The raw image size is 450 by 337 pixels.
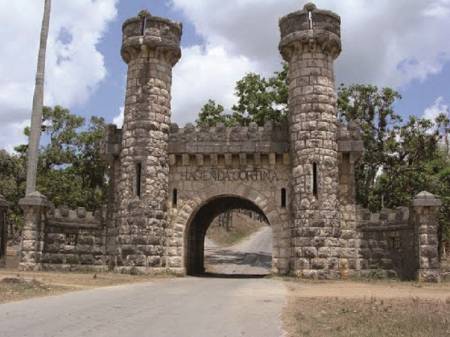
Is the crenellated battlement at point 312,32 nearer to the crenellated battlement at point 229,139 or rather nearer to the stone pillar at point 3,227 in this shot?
the crenellated battlement at point 229,139

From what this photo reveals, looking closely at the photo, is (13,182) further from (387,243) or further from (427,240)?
(427,240)

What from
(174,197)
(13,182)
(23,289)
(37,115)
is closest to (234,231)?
(13,182)

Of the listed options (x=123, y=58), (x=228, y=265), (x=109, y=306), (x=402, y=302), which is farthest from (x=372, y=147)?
(x=109, y=306)

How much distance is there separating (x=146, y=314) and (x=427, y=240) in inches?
474

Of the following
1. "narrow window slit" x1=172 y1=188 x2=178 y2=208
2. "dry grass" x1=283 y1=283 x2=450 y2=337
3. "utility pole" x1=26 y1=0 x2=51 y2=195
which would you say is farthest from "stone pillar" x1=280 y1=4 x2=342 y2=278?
Result: "utility pole" x1=26 y1=0 x2=51 y2=195

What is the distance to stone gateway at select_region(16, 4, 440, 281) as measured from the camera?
2034 cm

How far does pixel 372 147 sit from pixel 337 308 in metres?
21.3

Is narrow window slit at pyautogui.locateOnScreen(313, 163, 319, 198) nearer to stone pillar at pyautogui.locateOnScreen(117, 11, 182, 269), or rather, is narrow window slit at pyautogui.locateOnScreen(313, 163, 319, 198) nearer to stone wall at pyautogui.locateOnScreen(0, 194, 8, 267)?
stone pillar at pyautogui.locateOnScreen(117, 11, 182, 269)

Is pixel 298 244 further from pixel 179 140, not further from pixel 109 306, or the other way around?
pixel 109 306

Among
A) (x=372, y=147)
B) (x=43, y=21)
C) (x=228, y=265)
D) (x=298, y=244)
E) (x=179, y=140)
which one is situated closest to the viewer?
(x=298, y=244)

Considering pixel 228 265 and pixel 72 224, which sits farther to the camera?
pixel 228 265

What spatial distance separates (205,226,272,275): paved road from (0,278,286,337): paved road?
15689 mm

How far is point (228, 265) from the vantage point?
3619cm

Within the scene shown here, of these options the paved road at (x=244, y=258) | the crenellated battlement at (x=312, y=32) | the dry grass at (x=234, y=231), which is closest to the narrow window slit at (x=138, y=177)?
the crenellated battlement at (x=312, y=32)
